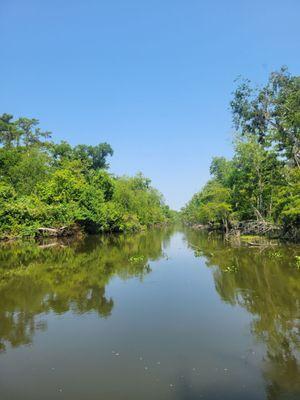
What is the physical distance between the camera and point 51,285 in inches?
587

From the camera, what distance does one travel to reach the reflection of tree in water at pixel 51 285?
10125mm

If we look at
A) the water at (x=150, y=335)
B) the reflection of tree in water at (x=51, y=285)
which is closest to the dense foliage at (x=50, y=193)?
the reflection of tree in water at (x=51, y=285)

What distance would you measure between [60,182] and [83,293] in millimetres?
31555

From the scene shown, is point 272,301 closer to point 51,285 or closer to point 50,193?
point 51,285

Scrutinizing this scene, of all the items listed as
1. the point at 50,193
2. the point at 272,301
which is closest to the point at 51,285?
the point at 272,301

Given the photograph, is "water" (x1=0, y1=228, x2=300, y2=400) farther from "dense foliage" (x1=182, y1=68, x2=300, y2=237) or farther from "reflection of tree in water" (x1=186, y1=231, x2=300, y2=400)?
"dense foliage" (x1=182, y1=68, x2=300, y2=237)

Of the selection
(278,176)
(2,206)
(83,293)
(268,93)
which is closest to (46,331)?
(83,293)

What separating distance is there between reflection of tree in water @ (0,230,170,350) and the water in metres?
0.05

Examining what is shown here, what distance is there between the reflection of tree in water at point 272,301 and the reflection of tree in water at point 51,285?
481 centimetres

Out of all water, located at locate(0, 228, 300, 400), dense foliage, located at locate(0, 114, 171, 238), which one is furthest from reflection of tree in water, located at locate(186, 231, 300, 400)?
dense foliage, located at locate(0, 114, 171, 238)

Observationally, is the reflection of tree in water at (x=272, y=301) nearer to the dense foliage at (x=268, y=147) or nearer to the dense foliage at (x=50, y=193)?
the dense foliage at (x=268, y=147)

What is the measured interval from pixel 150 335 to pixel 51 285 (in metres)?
7.59

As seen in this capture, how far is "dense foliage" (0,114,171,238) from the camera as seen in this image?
36.0 meters

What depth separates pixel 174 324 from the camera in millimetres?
9719
